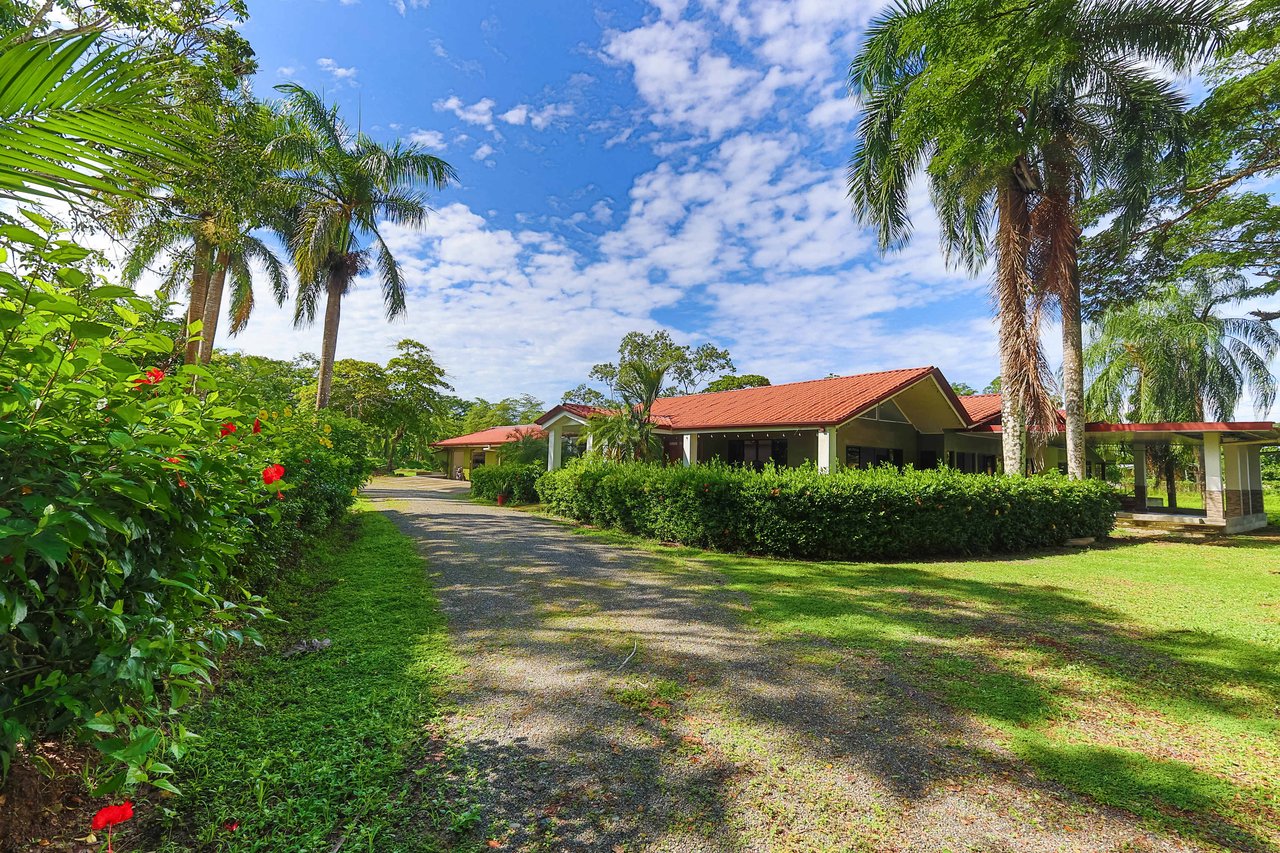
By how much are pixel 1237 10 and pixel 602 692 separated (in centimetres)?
1225

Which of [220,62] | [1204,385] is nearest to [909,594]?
[220,62]

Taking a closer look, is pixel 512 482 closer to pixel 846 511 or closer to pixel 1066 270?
pixel 846 511

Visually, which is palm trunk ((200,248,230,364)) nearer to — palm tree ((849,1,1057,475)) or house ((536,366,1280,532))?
house ((536,366,1280,532))

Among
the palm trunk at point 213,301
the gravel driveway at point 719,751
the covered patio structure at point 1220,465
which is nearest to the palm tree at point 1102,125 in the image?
the covered patio structure at point 1220,465

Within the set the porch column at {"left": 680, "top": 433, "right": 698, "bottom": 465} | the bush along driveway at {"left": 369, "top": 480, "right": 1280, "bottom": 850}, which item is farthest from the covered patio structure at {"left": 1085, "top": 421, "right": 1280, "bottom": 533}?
the porch column at {"left": 680, "top": 433, "right": 698, "bottom": 465}

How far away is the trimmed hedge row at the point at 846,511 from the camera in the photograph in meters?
9.50

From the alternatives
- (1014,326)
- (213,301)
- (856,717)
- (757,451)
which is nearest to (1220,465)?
(1014,326)

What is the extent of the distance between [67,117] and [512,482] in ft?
58.7

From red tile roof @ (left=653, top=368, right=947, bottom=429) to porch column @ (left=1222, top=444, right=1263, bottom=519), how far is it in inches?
322

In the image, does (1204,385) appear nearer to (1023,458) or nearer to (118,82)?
(1023,458)

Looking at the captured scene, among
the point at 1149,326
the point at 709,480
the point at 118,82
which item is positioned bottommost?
the point at 709,480

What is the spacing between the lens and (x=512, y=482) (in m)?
18.9

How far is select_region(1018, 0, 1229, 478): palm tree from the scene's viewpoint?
27.1 ft

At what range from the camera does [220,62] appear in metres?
6.26
